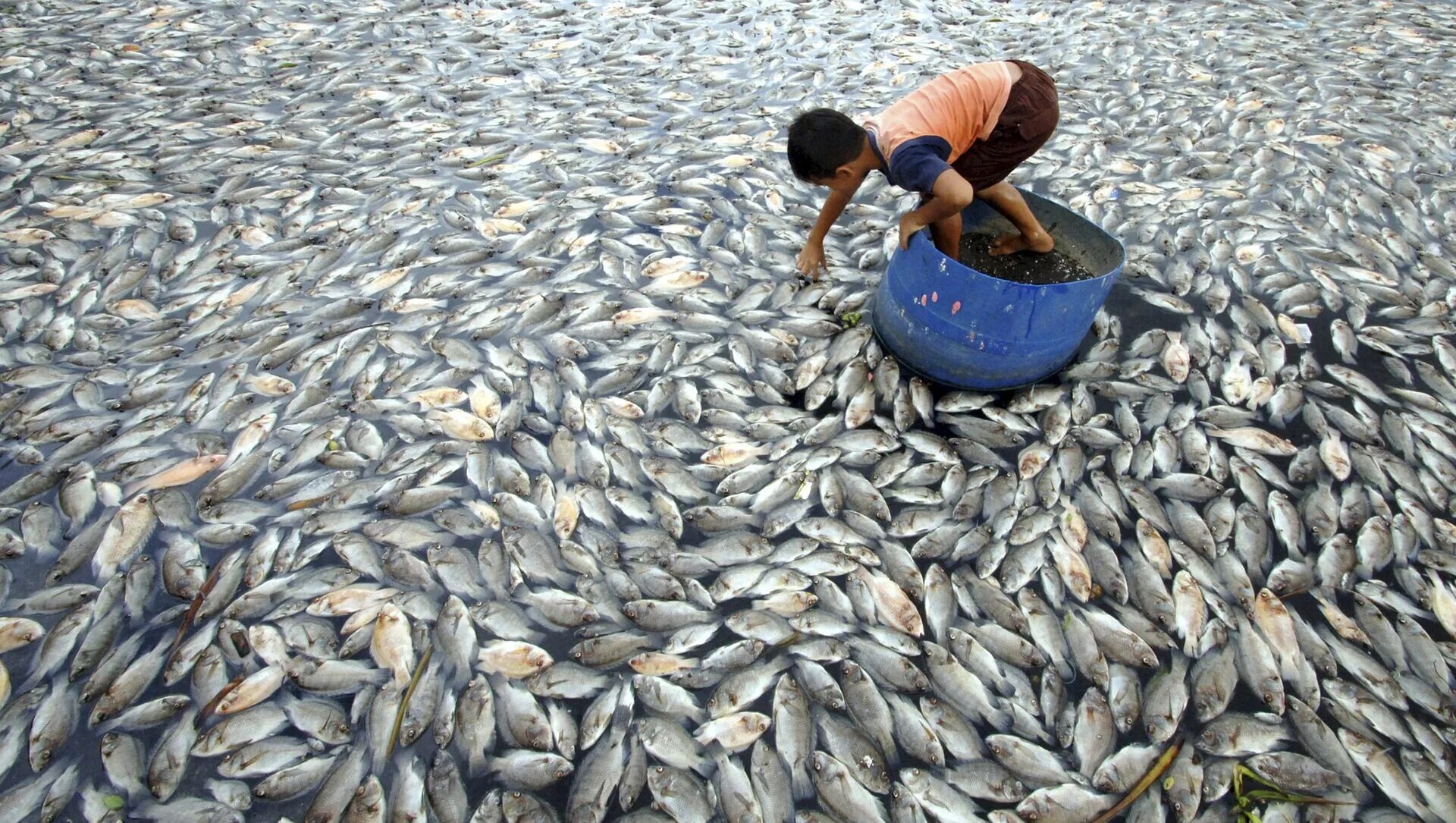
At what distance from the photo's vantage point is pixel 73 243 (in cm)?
404

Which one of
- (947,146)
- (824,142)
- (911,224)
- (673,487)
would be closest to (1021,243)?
(947,146)

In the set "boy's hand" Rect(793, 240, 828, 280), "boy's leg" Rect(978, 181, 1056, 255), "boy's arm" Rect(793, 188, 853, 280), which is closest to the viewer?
"boy's leg" Rect(978, 181, 1056, 255)

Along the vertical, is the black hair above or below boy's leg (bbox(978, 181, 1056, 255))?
above

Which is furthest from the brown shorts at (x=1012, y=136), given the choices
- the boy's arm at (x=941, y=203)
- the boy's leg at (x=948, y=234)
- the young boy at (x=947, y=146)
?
the boy's arm at (x=941, y=203)

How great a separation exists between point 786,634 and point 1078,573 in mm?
1050

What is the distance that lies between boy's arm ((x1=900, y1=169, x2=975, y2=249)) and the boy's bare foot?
58 centimetres

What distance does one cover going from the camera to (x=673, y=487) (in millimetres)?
2994

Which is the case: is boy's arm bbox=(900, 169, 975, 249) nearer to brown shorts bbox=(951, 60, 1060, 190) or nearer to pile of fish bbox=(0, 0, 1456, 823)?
brown shorts bbox=(951, 60, 1060, 190)

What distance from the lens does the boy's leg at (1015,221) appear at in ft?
10.9

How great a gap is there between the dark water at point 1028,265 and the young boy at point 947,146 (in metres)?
0.05

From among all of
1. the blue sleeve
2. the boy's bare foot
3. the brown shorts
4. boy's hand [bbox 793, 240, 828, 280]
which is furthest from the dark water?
boy's hand [bbox 793, 240, 828, 280]

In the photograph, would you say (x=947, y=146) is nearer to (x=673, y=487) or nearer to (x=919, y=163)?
(x=919, y=163)

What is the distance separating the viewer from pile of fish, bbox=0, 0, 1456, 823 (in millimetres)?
2227

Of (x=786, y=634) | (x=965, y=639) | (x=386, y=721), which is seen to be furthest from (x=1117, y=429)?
(x=386, y=721)
